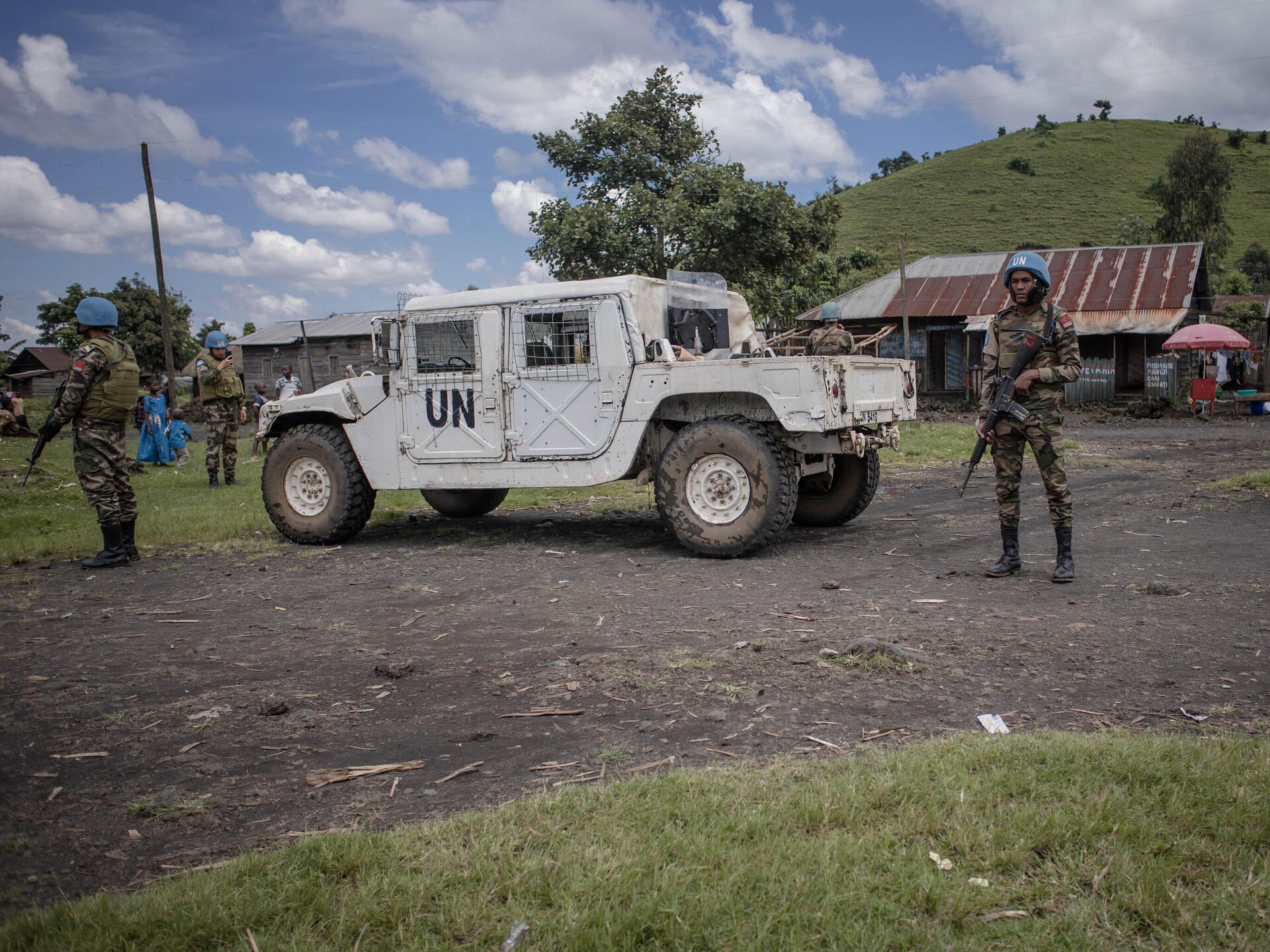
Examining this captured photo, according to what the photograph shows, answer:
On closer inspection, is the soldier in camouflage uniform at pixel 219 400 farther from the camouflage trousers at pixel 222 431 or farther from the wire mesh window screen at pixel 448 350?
the wire mesh window screen at pixel 448 350

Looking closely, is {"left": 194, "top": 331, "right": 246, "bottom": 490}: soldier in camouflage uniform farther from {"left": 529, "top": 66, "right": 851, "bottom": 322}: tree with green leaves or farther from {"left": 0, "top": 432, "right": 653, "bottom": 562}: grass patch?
{"left": 529, "top": 66, "right": 851, "bottom": 322}: tree with green leaves

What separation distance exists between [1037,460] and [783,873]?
4590 mm

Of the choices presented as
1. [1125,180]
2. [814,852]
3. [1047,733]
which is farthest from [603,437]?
[1125,180]

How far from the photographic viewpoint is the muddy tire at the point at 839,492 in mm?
8594

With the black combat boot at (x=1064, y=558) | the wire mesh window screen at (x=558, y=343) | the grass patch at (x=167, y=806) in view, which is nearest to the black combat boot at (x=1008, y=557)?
the black combat boot at (x=1064, y=558)

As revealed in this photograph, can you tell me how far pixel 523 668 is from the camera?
4770 millimetres

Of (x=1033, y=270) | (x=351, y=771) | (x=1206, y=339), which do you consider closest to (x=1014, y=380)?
(x=1033, y=270)

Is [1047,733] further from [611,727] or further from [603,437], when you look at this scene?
[603,437]

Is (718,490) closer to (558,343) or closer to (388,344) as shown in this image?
(558,343)

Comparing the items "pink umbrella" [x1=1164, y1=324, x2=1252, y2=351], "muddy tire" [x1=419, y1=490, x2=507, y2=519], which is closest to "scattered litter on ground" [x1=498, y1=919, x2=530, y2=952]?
"muddy tire" [x1=419, y1=490, x2=507, y2=519]

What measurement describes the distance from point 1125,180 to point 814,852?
8992 cm

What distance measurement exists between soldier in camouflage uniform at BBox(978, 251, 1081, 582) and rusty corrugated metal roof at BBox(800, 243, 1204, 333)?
22.6 m

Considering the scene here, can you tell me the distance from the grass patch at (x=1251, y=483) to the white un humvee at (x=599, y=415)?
423cm

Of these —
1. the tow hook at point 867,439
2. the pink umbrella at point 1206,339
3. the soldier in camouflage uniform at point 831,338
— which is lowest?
the tow hook at point 867,439
